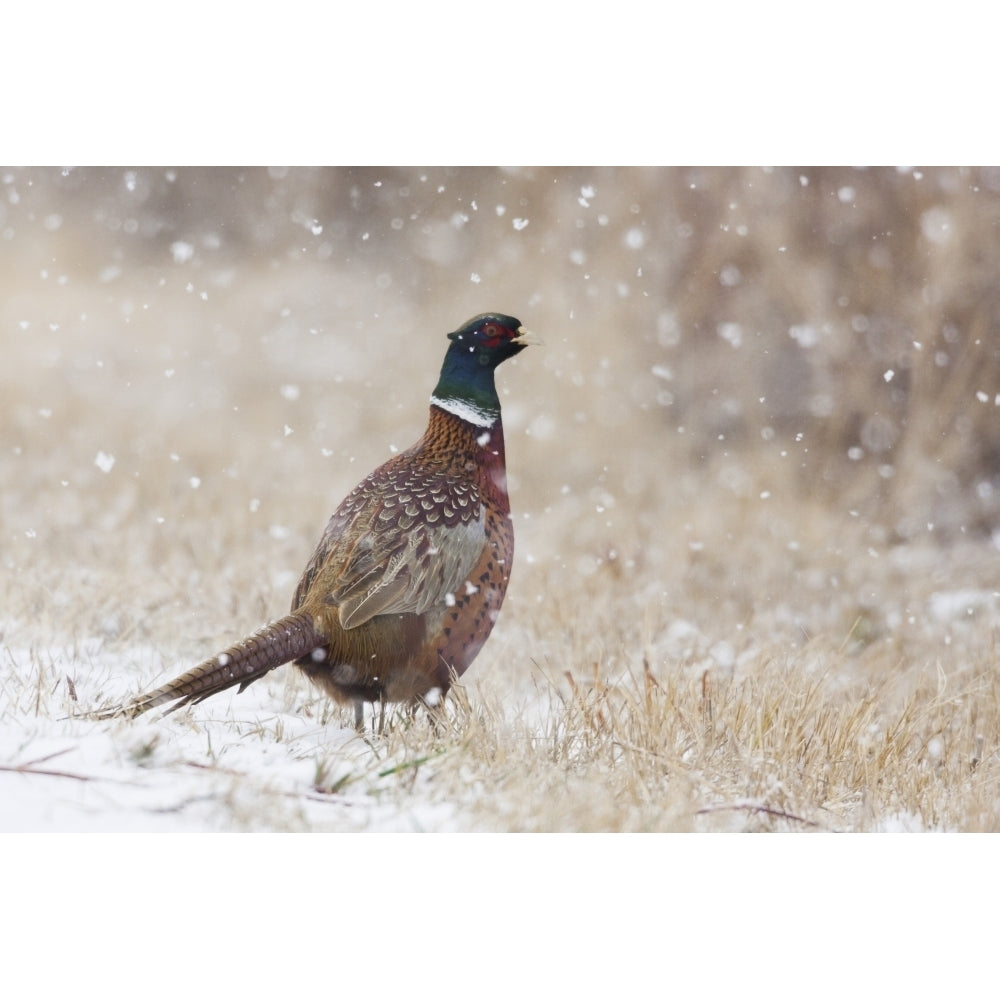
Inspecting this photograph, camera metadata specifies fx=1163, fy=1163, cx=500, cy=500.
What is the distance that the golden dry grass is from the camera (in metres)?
3.15

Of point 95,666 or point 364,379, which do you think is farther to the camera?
point 364,379

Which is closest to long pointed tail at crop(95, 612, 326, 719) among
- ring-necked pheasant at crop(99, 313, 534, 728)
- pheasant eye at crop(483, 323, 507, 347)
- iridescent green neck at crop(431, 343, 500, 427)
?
ring-necked pheasant at crop(99, 313, 534, 728)

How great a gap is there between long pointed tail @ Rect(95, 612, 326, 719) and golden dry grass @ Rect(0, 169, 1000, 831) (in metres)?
0.07

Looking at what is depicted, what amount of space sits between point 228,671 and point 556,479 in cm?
230

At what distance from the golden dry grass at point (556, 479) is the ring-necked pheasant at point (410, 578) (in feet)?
0.57

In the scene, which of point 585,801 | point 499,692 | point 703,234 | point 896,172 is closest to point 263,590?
point 499,692

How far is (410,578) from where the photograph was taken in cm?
330

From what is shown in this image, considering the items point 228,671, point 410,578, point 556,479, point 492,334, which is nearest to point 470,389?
point 492,334

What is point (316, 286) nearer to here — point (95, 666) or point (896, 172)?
point (95, 666)

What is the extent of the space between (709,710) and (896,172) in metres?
2.05

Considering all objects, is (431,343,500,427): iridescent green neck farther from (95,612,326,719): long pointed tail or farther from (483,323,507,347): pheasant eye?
(95,612,326,719): long pointed tail

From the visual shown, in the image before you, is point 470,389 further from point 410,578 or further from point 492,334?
point 410,578

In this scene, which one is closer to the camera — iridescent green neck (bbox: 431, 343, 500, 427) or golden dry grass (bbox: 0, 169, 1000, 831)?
golden dry grass (bbox: 0, 169, 1000, 831)

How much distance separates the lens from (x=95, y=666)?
3.60 metres
